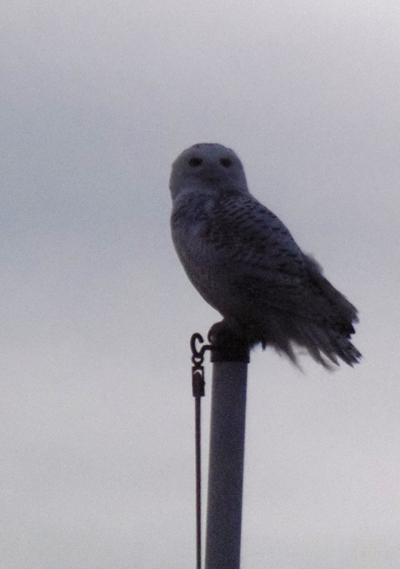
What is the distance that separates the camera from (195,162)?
621cm

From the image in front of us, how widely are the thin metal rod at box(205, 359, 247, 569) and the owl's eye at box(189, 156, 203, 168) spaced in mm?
1853

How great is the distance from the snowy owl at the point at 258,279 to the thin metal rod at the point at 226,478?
0.94m

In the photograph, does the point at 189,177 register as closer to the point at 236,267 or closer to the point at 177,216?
the point at 177,216

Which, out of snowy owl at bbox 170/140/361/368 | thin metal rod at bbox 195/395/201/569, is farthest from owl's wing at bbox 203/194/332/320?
thin metal rod at bbox 195/395/201/569

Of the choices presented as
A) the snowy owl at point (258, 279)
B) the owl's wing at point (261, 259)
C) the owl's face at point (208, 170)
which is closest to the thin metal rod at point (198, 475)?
the snowy owl at point (258, 279)

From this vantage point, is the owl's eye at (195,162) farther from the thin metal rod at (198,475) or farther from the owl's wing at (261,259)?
the thin metal rod at (198,475)

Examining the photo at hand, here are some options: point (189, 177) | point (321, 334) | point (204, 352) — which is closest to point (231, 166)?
point (189, 177)

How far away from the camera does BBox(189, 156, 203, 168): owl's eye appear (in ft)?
20.3

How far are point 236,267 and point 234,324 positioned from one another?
0.31m

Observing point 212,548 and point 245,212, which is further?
point 245,212

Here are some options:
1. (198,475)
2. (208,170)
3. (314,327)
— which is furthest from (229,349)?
(208,170)

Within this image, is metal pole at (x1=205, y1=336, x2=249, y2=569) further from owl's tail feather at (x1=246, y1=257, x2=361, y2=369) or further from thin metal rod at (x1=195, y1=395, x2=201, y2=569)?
owl's tail feather at (x1=246, y1=257, x2=361, y2=369)

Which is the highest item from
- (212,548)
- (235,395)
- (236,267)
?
(236,267)

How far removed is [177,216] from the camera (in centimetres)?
612
